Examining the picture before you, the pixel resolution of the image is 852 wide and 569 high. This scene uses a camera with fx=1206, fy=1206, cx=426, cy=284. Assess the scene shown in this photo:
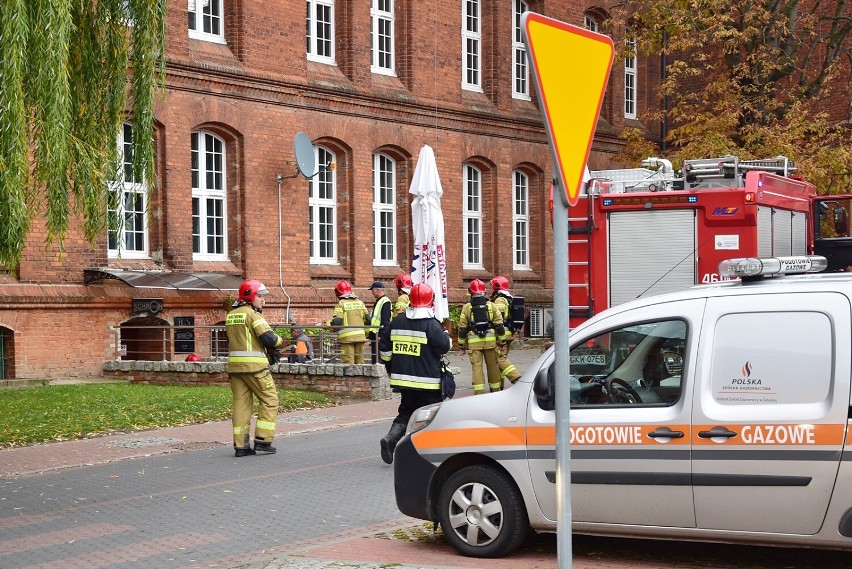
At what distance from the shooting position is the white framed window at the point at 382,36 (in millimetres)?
28062

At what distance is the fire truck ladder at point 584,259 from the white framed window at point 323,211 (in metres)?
12.7

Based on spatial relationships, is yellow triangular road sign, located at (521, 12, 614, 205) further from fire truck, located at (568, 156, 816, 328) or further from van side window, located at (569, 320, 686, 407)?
fire truck, located at (568, 156, 816, 328)

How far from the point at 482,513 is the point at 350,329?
12209 mm

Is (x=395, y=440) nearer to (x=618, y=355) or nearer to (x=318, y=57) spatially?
(x=618, y=355)

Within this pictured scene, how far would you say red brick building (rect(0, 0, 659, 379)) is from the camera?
21.7m

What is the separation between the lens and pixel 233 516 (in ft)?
30.9

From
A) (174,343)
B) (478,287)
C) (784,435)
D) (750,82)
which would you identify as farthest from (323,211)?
(784,435)

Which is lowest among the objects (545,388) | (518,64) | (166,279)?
(545,388)

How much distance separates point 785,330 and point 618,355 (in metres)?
1.07

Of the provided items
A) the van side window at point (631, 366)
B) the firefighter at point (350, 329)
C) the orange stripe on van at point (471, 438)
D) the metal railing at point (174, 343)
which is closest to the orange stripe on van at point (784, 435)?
the van side window at point (631, 366)

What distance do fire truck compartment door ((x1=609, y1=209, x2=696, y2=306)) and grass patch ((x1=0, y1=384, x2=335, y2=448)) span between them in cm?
555

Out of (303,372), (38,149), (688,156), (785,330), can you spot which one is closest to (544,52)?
(785,330)

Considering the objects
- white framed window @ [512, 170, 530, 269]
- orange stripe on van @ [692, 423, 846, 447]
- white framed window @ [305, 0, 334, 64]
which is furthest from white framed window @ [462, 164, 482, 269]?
orange stripe on van @ [692, 423, 846, 447]

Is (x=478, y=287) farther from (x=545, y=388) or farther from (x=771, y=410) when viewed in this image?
(x=771, y=410)
